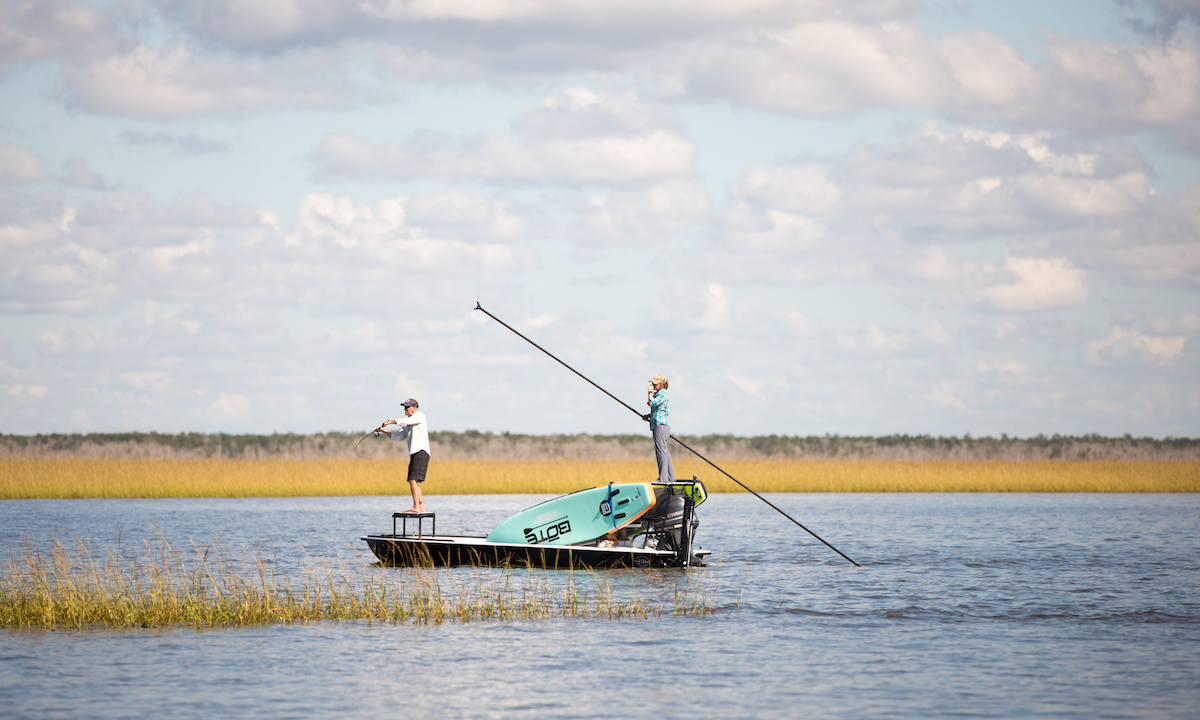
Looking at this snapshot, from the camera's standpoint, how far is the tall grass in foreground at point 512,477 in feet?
137

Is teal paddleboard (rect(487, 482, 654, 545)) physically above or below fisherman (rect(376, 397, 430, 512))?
below

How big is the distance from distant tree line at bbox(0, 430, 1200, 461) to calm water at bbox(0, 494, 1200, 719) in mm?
36836

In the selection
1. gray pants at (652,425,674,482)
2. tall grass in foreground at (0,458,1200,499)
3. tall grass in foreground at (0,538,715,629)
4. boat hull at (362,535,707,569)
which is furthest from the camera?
tall grass in foreground at (0,458,1200,499)

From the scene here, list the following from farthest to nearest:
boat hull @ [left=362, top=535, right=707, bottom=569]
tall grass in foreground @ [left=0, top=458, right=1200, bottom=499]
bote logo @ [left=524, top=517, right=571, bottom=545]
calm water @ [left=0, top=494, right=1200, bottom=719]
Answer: tall grass in foreground @ [left=0, top=458, right=1200, bottom=499], bote logo @ [left=524, top=517, right=571, bottom=545], boat hull @ [left=362, top=535, right=707, bottom=569], calm water @ [left=0, top=494, right=1200, bottom=719]

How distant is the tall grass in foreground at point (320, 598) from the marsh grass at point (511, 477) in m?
21.7

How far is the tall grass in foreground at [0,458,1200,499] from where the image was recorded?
137 feet

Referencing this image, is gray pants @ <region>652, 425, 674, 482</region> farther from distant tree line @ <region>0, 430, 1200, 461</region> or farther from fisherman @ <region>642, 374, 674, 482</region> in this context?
distant tree line @ <region>0, 430, 1200, 461</region>

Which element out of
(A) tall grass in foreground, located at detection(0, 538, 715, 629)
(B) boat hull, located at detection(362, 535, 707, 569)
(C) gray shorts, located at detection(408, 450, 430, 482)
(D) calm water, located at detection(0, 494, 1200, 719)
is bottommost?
(D) calm water, located at detection(0, 494, 1200, 719)

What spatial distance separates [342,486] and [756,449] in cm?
A: 3514

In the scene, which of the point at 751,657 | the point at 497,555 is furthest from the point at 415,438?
the point at 751,657

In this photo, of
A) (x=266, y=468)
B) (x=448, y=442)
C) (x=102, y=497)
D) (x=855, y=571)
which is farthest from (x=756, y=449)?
(x=855, y=571)

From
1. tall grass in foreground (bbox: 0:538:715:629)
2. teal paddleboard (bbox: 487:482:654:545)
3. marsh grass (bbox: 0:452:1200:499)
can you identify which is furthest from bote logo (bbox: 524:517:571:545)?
marsh grass (bbox: 0:452:1200:499)

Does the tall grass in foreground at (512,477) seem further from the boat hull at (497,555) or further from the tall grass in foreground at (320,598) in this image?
the tall grass in foreground at (320,598)

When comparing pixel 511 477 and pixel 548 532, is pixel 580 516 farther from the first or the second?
pixel 511 477
